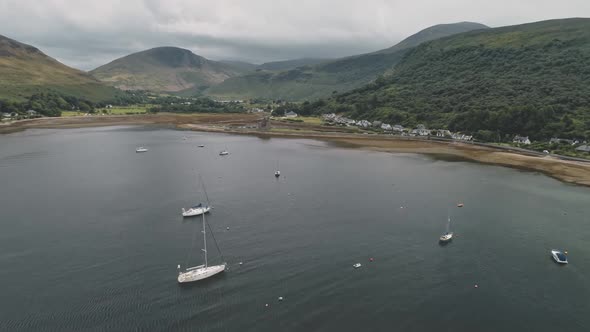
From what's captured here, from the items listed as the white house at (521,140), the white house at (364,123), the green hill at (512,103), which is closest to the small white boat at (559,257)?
the white house at (521,140)

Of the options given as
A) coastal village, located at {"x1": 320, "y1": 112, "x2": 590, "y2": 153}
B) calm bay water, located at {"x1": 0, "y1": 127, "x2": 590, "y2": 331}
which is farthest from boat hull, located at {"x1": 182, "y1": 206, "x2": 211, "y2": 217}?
coastal village, located at {"x1": 320, "y1": 112, "x2": 590, "y2": 153}

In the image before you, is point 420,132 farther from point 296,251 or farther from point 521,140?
point 296,251

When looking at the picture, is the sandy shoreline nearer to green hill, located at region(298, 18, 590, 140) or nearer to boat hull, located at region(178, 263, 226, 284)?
green hill, located at region(298, 18, 590, 140)

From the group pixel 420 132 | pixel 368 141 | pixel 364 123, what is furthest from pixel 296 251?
pixel 364 123

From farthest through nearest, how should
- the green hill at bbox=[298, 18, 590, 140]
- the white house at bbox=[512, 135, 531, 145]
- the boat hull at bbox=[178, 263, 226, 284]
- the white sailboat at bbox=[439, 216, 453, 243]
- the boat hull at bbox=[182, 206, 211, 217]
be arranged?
the green hill at bbox=[298, 18, 590, 140] < the white house at bbox=[512, 135, 531, 145] < the boat hull at bbox=[182, 206, 211, 217] < the white sailboat at bbox=[439, 216, 453, 243] < the boat hull at bbox=[178, 263, 226, 284]

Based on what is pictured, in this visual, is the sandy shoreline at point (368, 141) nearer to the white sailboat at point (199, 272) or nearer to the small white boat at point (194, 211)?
the small white boat at point (194, 211)
